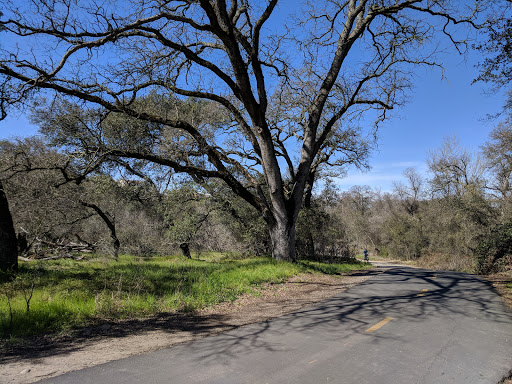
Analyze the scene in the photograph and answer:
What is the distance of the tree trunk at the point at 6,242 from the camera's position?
8439 mm

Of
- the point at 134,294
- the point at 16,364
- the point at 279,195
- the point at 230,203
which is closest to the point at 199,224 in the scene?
the point at 230,203

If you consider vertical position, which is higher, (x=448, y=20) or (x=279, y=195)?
(x=448, y=20)

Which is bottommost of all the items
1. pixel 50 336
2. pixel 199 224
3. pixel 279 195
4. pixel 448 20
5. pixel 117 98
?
pixel 50 336

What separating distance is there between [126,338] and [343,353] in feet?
10.7

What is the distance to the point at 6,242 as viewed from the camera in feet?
28.1

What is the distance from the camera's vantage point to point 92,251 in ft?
61.6

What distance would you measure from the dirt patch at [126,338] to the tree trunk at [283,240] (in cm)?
446

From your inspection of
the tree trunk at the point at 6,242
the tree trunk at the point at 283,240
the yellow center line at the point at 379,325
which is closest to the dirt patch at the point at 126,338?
the yellow center line at the point at 379,325

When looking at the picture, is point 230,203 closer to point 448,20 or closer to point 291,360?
point 448,20

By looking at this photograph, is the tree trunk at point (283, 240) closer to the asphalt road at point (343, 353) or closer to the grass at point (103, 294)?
the grass at point (103, 294)

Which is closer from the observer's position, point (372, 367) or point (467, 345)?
point (372, 367)

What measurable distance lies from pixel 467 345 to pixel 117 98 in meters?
10.7

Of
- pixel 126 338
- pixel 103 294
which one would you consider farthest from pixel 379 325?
pixel 103 294

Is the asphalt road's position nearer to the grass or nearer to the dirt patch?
the dirt patch
